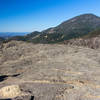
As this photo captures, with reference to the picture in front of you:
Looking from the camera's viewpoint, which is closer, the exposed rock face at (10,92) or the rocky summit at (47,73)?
the exposed rock face at (10,92)

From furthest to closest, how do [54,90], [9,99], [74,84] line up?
[74,84] → [54,90] → [9,99]

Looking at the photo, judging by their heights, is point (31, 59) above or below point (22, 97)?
above

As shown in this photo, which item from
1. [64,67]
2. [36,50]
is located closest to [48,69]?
[64,67]

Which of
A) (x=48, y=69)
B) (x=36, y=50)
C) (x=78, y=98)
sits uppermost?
(x=36, y=50)

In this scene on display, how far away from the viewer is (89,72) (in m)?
19.5

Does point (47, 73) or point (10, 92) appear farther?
point (47, 73)

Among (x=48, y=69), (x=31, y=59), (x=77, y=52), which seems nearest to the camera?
(x=48, y=69)

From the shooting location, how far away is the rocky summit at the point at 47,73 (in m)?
15.1

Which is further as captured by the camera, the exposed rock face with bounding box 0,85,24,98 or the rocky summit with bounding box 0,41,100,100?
the rocky summit with bounding box 0,41,100,100

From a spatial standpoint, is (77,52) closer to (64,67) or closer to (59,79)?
(64,67)

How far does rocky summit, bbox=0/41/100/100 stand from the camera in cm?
1512

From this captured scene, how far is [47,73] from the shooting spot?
66.0ft

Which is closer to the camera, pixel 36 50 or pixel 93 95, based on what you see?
pixel 93 95

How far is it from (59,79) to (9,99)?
6.75m
